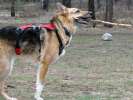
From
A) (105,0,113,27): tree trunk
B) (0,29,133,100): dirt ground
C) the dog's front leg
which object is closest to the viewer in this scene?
the dog's front leg

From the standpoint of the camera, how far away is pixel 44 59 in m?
8.36

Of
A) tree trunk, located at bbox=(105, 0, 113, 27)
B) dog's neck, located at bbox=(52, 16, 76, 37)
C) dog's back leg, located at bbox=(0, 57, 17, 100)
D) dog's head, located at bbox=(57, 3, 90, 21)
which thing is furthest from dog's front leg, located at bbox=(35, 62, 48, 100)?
tree trunk, located at bbox=(105, 0, 113, 27)

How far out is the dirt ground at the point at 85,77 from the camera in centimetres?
898

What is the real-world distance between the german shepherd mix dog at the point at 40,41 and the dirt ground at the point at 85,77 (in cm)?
28

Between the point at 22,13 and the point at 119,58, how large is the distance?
29.2 meters

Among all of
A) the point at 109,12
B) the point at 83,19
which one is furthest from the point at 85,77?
the point at 109,12

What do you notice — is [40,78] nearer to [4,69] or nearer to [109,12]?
[4,69]

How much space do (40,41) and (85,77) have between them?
9.45 ft

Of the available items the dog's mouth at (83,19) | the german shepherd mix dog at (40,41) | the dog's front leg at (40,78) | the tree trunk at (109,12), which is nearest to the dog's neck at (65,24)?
the german shepherd mix dog at (40,41)

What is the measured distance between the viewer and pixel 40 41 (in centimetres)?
835

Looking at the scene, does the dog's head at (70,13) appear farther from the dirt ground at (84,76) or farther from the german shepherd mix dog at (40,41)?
the dirt ground at (84,76)

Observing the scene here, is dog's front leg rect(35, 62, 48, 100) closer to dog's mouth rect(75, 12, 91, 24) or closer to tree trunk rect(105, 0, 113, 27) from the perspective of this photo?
dog's mouth rect(75, 12, 91, 24)

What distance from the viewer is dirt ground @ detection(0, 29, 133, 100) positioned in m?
8.98

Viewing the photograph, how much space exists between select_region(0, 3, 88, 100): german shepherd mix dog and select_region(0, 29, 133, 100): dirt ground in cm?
28
